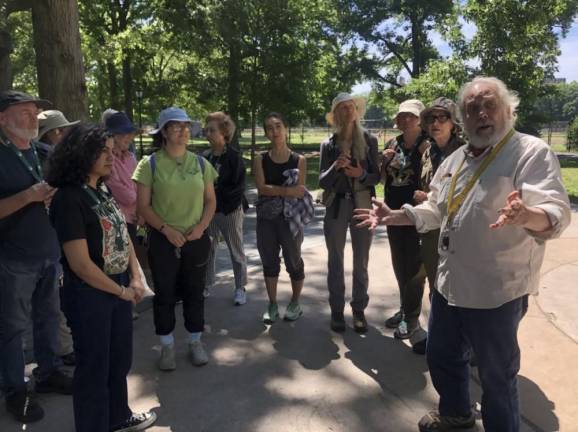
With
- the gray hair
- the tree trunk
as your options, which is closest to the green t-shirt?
A: the gray hair

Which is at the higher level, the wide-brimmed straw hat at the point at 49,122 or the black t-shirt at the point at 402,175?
the wide-brimmed straw hat at the point at 49,122

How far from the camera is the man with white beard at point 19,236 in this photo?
279 centimetres

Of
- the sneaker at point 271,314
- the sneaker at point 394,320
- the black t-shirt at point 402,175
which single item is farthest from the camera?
the sneaker at point 271,314

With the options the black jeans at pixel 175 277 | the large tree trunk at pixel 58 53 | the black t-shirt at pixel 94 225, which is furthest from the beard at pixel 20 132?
the large tree trunk at pixel 58 53

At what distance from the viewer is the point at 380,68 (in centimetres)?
3067

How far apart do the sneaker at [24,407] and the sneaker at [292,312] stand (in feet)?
6.87

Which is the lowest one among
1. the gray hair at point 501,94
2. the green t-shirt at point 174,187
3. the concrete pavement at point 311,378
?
the concrete pavement at point 311,378

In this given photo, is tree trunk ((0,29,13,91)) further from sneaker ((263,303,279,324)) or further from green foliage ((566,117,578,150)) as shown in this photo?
green foliage ((566,117,578,150))

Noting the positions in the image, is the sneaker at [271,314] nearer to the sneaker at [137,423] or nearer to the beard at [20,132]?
the sneaker at [137,423]

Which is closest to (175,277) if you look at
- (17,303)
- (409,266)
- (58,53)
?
(17,303)

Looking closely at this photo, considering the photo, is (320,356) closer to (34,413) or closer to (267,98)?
(34,413)

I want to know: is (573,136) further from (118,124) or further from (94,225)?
(94,225)

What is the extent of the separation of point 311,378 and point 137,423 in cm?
119

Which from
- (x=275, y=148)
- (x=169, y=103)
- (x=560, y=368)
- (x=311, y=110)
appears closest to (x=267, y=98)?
(x=311, y=110)
